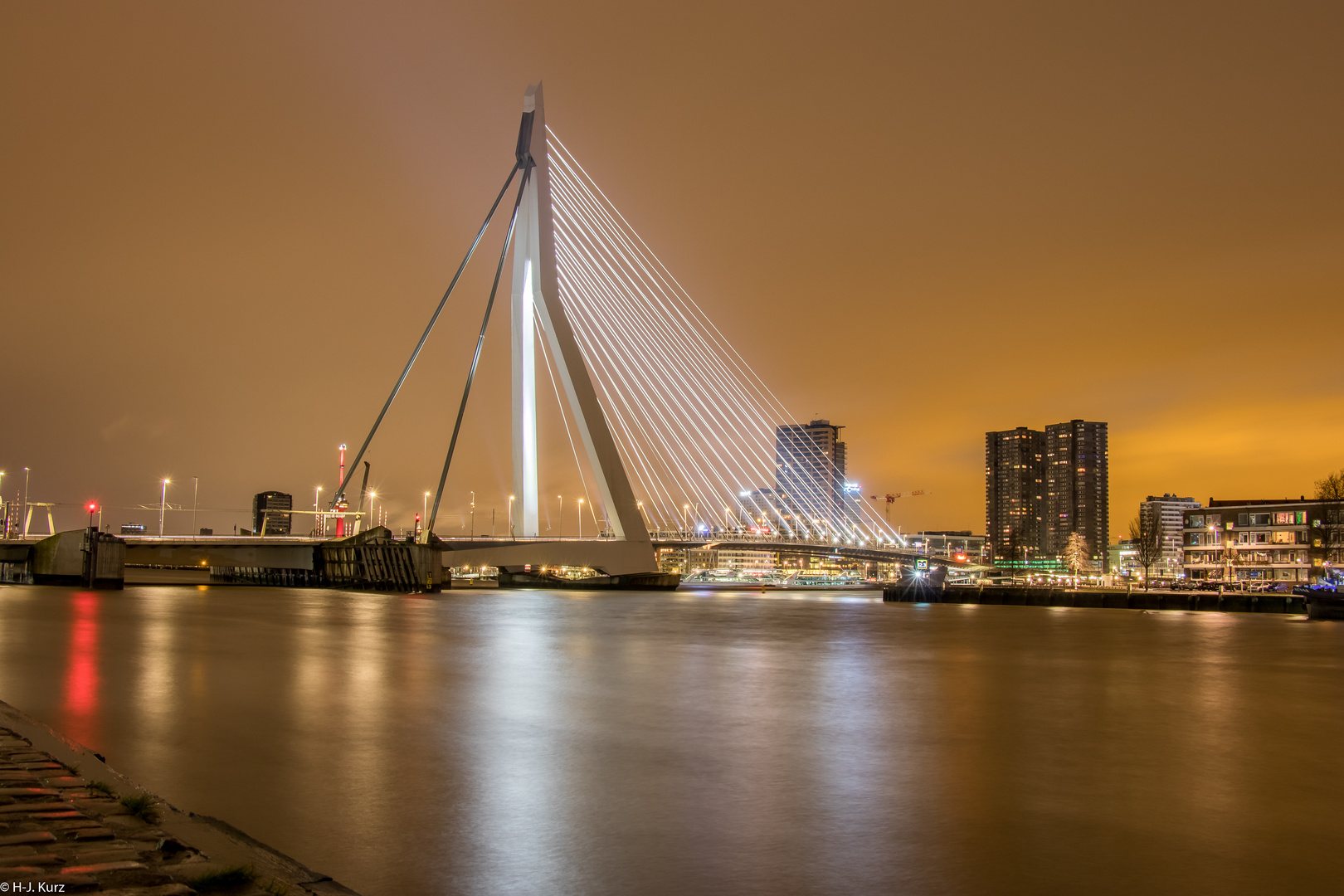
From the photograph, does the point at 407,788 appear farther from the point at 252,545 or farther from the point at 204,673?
the point at 252,545

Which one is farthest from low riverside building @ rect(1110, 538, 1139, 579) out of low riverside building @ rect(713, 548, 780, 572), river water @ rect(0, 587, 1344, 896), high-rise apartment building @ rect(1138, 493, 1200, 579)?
river water @ rect(0, 587, 1344, 896)

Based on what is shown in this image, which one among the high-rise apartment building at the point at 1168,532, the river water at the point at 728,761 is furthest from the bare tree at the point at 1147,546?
the river water at the point at 728,761

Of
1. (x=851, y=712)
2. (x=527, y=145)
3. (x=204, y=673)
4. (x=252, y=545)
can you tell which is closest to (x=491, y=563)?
(x=252, y=545)

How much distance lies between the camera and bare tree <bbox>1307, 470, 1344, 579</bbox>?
56844 mm

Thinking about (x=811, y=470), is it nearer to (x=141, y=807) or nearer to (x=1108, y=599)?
(x=1108, y=599)

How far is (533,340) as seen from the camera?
43375 mm

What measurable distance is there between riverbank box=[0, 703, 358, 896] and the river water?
2.53 feet

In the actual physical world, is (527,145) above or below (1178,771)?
above

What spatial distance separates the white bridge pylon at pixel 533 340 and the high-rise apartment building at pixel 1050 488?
138 metres

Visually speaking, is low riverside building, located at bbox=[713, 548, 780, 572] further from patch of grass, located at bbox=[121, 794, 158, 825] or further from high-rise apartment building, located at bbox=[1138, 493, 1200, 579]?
patch of grass, located at bbox=[121, 794, 158, 825]

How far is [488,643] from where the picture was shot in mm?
21562

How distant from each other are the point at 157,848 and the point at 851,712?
28.6ft

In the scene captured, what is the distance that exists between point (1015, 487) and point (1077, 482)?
33.9 ft

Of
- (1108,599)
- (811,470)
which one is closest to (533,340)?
(1108,599)
